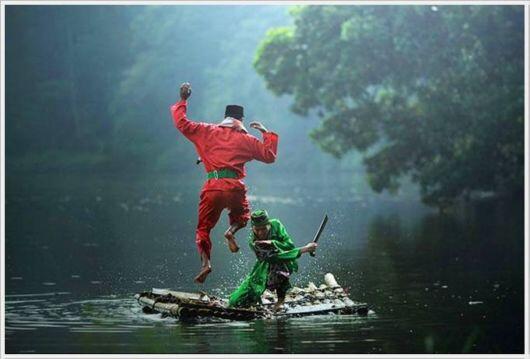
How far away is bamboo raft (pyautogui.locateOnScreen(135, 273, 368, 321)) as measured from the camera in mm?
15609

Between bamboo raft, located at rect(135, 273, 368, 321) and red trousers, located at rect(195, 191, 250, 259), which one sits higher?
red trousers, located at rect(195, 191, 250, 259)

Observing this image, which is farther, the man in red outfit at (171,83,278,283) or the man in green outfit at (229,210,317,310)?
the man in green outfit at (229,210,317,310)

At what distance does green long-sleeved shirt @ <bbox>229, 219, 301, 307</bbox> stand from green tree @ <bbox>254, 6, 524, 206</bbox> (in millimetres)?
26049

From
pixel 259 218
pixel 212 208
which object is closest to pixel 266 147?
pixel 259 218

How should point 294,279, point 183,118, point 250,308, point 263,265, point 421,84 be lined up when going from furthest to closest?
point 421,84 < point 294,279 < point 263,265 < point 250,308 < point 183,118

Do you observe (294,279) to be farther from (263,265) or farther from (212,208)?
(212,208)

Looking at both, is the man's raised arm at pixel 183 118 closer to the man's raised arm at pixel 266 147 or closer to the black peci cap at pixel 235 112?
the black peci cap at pixel 235 112

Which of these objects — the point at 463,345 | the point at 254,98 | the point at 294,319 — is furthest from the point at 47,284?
the point at 254,98

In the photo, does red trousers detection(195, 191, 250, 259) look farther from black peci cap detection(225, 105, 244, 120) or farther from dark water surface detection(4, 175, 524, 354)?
dark water surface detection(4, 175, 524, 354)

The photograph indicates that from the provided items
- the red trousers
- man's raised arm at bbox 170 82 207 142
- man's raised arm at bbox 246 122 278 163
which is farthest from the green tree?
man's raised arm at bbox 170 82 207 142

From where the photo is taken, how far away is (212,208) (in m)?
15.9

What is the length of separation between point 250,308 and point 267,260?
0.60m

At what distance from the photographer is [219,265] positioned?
76.5 feet

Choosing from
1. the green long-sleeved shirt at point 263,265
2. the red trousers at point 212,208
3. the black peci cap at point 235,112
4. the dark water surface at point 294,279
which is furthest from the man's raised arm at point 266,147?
the dark water surface at point 294,279
